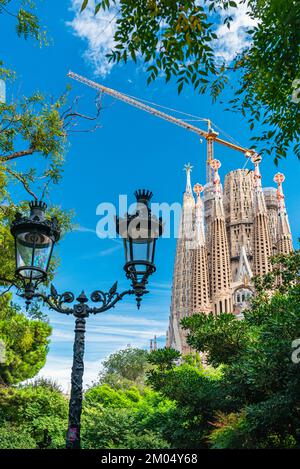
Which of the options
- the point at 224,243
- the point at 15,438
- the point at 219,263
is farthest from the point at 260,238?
the point at 15,438

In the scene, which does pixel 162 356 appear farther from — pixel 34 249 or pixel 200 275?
pixel 200 275

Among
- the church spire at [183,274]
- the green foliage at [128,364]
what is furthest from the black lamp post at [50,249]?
the church spire at [183,274]

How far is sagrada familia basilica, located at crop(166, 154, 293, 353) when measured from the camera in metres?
48.1

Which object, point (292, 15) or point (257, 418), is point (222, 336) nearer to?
point (257, 418)

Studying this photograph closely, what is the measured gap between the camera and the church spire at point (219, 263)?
47562mm

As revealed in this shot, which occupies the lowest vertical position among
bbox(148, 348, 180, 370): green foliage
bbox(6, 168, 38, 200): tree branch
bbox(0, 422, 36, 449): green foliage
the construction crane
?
bbox(0, 422, 36, 449): green foliage

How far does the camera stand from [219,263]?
49156mm

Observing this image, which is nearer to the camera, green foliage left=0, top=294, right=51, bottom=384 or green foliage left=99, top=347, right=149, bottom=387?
green foliage left=0, top=294, right=51, bottom=384

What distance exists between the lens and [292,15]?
12.1ft

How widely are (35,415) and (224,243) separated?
39051 mm

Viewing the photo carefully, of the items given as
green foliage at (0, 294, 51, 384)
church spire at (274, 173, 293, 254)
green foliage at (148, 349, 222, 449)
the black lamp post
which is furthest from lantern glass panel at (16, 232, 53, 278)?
church spire at (274, 173, 293, 254)

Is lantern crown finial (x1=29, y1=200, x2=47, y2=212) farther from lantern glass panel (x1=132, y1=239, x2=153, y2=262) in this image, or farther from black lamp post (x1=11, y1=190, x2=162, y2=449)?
lantern glass panel (x1=132, y1=239, x2=153, y2=262)

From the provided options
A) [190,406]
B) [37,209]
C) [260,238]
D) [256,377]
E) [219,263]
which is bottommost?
[190,406]

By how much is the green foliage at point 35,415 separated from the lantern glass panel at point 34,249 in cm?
879
